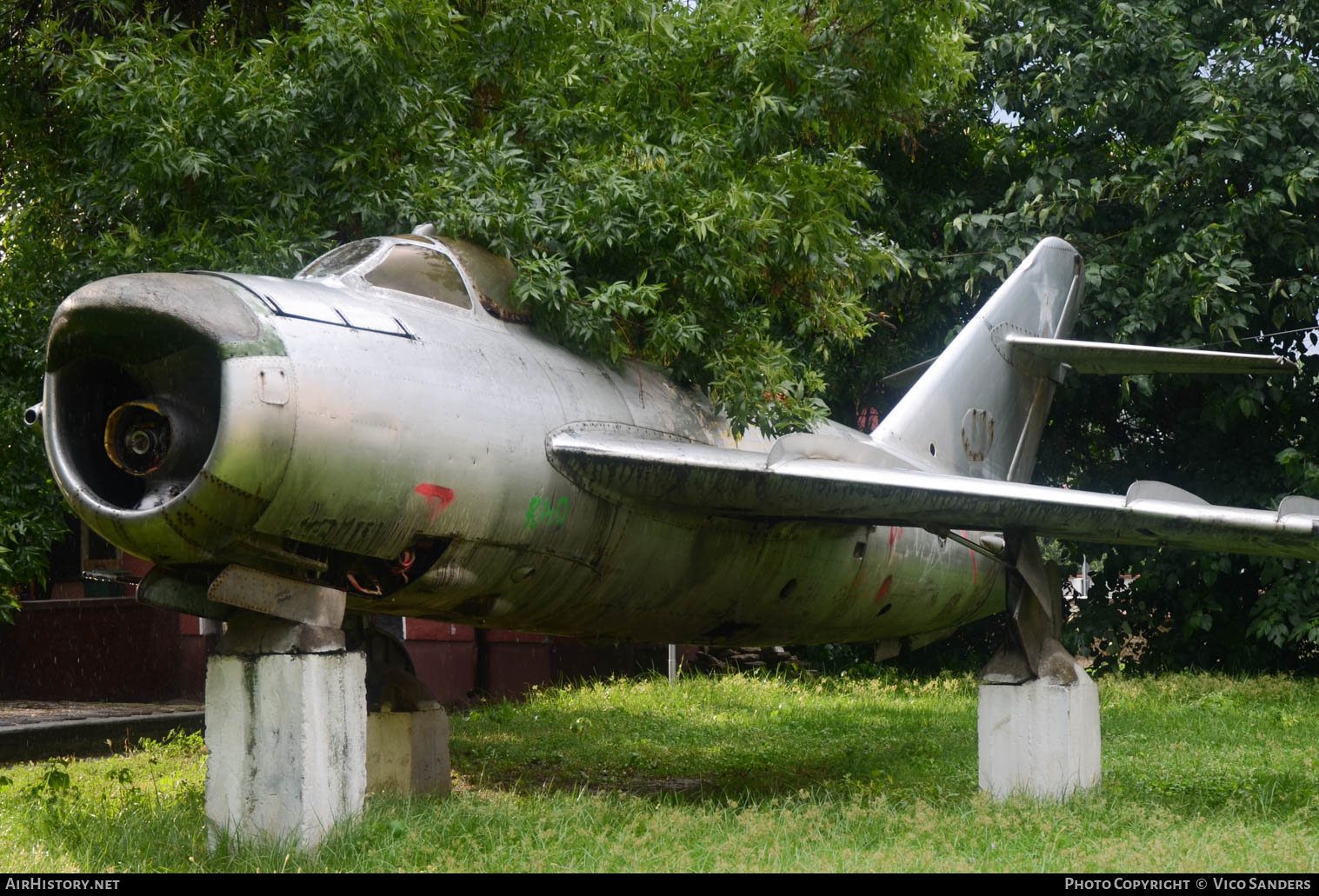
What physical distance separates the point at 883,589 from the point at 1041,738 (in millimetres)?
1822

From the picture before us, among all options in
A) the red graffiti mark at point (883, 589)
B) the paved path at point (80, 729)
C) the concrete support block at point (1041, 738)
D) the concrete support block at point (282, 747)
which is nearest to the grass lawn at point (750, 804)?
the concrete support block at point (282, 747)

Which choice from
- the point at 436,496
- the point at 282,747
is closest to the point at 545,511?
the point at 436,496

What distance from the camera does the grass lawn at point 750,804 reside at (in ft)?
19.5

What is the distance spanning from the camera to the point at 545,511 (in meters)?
6.79

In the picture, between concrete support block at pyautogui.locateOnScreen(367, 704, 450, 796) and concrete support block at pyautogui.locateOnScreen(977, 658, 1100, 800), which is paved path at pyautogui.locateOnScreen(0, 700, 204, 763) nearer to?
concrete support block at pyautogui.locateOnScreen(367, 704, 450, 796)

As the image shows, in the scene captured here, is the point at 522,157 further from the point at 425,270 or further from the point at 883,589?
the point at 883,589

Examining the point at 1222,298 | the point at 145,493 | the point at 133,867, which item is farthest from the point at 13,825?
the point at 1222,298

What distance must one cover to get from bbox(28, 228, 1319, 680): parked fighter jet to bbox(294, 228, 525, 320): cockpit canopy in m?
0.02

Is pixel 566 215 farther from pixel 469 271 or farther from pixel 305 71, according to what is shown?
pixel 305 71

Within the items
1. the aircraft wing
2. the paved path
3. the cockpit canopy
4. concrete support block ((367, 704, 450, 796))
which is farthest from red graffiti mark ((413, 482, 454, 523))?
the paved path

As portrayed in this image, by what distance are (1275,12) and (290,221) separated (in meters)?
12.8

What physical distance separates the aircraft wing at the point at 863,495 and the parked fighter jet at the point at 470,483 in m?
0.02

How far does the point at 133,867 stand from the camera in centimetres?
609

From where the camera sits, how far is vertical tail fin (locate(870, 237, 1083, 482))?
1032cm
